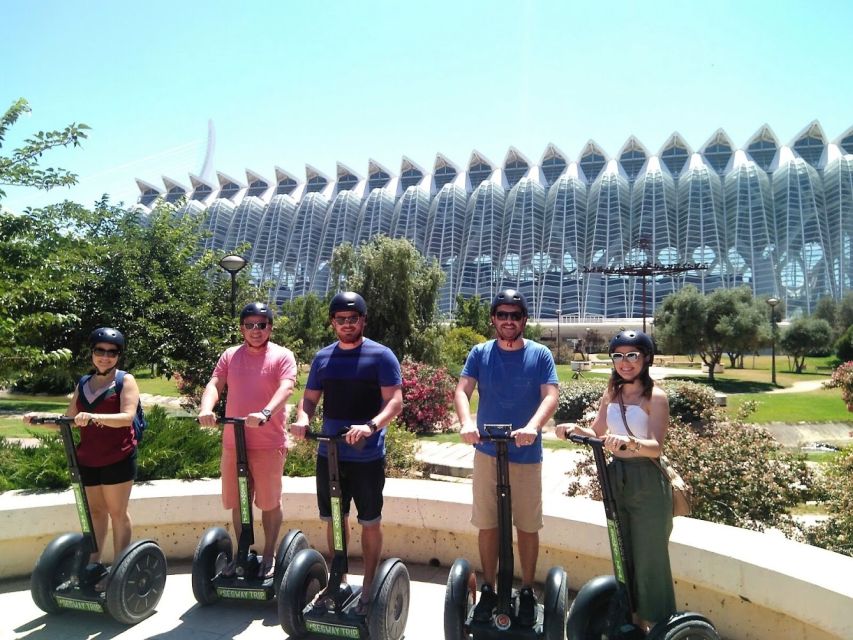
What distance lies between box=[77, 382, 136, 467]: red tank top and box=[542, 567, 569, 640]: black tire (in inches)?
107

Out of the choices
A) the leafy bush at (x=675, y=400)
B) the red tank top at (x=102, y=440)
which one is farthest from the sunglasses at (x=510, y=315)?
the leafy bush at (x=675, y=400)

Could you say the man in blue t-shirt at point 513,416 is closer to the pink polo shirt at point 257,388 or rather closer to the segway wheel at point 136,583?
the pink polo shirt at point 257,388

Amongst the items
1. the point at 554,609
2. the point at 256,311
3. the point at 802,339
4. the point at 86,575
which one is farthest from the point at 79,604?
the point at 802,339

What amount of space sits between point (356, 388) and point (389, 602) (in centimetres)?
119

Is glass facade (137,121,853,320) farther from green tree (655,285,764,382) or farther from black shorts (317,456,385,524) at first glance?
black shorts (317,456,385,524)

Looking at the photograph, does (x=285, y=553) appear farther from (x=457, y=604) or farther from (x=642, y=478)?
(x=642, y=478)

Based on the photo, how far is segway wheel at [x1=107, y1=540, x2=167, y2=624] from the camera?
3.46m

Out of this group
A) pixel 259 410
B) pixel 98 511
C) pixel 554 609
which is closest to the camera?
pixel 554 609

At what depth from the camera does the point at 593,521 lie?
3.74m

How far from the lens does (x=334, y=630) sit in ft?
10.5

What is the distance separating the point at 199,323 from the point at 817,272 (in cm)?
8154

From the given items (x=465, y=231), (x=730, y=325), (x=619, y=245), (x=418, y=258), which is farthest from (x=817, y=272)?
(x=418, y=258)

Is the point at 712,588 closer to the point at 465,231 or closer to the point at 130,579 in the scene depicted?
the point at 130,579

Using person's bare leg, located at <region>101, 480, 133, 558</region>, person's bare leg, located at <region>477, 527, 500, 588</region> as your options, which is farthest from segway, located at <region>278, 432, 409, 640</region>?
person's bare leg, located at <region>101, 480, 133, 558</region>
